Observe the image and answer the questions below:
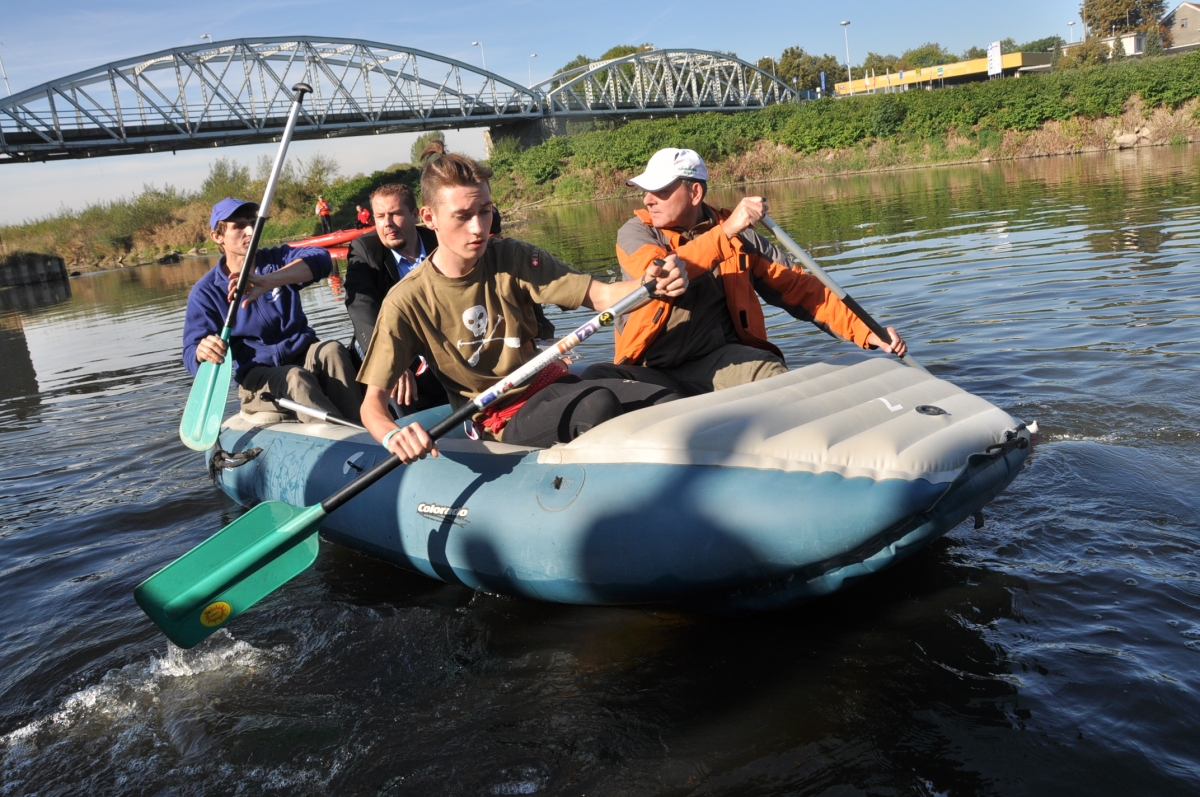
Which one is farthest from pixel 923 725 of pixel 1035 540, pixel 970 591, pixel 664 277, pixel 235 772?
pixel 235 772

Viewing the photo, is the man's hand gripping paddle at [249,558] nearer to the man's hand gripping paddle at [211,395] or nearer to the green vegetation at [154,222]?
the man's hand gripping paddle at [211,395]

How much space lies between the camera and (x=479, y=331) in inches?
133

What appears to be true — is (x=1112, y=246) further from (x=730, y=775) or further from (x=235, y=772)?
(x=235, y=772)

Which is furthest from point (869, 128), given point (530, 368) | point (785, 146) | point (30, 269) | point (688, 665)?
point (688, 665)

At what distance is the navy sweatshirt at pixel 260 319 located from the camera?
5.00 m

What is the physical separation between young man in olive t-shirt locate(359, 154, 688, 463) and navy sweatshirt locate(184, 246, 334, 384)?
1.95 m

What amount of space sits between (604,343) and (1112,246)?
18.2 feet

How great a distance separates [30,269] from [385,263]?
33631mm

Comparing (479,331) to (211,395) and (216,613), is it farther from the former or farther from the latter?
(211,395)

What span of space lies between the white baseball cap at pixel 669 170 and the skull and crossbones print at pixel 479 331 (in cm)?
82

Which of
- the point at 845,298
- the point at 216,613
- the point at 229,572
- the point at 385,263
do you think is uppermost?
the point at 385,263

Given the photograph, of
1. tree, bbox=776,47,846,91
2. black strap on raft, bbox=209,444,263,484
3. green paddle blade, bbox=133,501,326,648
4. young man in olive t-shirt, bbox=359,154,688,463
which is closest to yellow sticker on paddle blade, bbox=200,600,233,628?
green paddle blade, bbox=133,501,326,648

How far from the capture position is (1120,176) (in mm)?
16875

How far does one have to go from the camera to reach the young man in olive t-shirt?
10.4 ft
